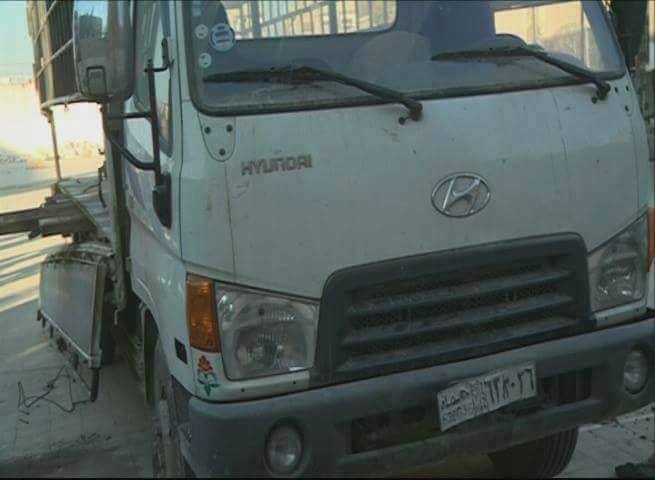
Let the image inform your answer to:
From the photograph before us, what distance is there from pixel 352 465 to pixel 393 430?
238mm

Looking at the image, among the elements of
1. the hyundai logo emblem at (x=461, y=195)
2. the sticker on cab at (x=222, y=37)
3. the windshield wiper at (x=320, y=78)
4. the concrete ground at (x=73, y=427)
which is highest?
the sticker on cab at (x=222, y=37)

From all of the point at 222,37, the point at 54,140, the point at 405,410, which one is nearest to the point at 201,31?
the point at 222,37

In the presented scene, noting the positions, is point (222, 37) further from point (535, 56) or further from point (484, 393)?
point (484, 393)

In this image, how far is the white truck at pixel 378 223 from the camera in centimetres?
275

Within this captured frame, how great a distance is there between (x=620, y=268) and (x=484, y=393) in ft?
2.72

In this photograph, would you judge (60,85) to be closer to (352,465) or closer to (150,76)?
(150,76)

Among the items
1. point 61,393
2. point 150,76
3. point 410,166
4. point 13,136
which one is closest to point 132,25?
point 150,76

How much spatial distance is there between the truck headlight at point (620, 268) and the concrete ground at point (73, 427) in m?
1.04

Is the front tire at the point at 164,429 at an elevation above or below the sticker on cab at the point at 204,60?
below

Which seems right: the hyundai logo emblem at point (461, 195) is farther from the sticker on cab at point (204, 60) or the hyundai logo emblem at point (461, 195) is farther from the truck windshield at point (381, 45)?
the sticker on cab at point (204, 60)

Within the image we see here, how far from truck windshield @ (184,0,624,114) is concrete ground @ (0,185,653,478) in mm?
1449

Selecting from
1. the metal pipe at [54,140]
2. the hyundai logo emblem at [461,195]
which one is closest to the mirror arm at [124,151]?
the hyundai logo emblem at [461,195]

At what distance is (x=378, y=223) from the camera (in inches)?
113

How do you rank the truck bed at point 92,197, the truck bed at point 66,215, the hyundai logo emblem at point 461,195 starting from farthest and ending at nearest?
the truck bed at point 66,215 < the truck bed at point 92,197 < the hyundai logo emblem at point 461,195
